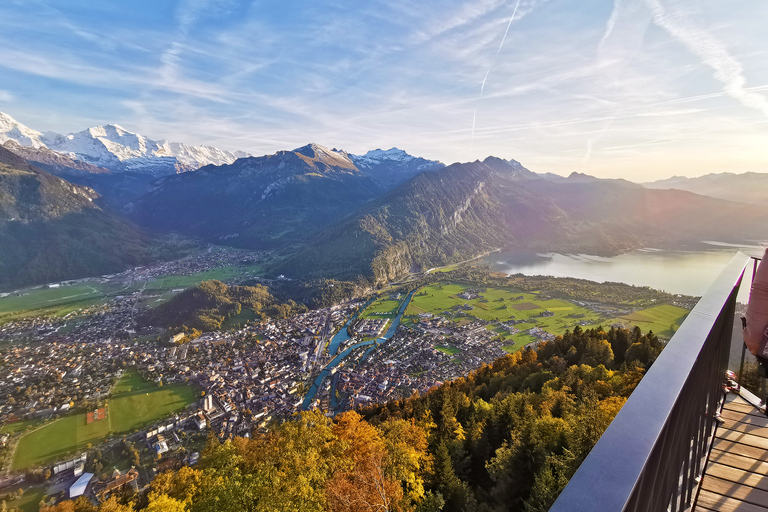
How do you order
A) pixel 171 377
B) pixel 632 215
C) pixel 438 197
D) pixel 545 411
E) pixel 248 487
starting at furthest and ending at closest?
pixel 632 215
pixel 438 197
pixel 171 377
pixel 545 411
pixel 248 487

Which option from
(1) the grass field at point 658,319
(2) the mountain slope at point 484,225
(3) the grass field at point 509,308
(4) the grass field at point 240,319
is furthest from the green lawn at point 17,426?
(1) the grass field at point 658,319

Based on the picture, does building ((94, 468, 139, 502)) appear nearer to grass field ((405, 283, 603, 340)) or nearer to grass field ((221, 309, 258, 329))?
grass field ((221, 309, 258, 329))

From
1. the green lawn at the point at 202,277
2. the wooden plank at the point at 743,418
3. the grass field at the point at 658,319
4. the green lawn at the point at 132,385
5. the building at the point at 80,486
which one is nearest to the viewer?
the wooden plank at the point at 743,418

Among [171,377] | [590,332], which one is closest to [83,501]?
[171,377]

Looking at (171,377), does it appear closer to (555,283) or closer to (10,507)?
(10,507)

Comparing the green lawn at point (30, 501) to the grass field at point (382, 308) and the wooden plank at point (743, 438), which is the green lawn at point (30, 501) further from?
the grass field at point (382, 308)

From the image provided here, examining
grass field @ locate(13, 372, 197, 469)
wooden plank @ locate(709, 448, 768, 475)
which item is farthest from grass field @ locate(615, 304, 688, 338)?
grass field @ locate(13, 372, 197, 469)
